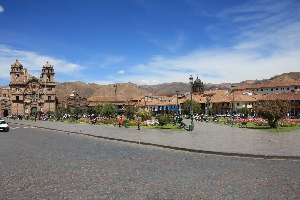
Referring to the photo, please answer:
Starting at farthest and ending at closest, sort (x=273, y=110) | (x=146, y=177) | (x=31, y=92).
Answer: (x=31, y=92) < (x=273, y=110) < (x=146, y=177)

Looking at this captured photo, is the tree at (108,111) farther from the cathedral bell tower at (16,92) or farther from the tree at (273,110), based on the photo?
the cathedral bell tower at (16,92)

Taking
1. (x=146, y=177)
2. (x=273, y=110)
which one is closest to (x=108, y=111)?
(x=273, y=110)

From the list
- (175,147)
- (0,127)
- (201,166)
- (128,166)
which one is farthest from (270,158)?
(0,127)

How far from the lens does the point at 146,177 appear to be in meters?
7.72

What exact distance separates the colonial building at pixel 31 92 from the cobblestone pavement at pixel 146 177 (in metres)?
80.2

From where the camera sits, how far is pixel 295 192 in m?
6.24

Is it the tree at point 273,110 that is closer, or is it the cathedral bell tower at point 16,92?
the tree at point 273,110

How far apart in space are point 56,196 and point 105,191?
0.99 metres

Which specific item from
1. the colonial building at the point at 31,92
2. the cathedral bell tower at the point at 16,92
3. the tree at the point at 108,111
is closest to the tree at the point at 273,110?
the tree at the point at 108,111

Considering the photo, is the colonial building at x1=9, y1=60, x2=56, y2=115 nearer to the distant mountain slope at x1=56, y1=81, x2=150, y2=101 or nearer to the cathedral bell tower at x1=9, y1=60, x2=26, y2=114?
the cathedral bell tower at x1=9, y1=60, x2=26, y2=114

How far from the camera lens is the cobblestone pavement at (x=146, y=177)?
6230 mm

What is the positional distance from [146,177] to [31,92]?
86.7 m

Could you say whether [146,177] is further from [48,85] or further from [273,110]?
[48,85]

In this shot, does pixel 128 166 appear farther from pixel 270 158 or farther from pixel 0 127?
pixel 0 127
